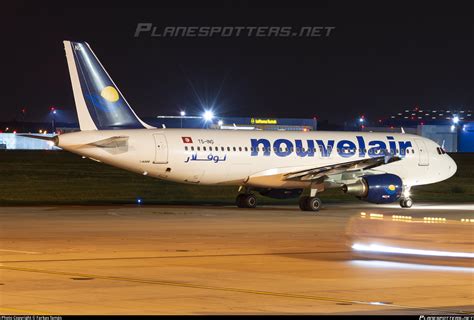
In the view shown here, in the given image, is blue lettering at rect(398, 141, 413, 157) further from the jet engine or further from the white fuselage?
the jet engine

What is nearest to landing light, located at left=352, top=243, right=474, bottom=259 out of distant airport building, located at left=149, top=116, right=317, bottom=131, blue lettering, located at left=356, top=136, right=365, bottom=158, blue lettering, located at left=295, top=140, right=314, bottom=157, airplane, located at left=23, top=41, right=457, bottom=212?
airplane, located at left=23, top=41, right=457, bottom=212

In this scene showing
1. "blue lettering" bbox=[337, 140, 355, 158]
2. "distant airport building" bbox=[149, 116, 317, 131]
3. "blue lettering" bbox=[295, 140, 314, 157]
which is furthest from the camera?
"distant airport building" bbox=[149, 116, 317, 131]

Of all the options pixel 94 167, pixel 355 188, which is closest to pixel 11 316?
pixel 355 188

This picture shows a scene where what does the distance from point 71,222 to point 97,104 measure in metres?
7.47

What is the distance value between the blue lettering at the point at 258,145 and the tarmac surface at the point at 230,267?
8.66m

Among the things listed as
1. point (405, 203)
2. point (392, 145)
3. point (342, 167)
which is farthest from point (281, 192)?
point (392, 145)

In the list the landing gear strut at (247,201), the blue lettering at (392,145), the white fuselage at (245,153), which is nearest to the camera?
the white fuselage at (245,153)

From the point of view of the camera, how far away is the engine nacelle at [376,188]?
41.7 m

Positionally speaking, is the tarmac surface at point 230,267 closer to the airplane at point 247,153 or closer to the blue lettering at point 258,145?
the airplane at point 247,153

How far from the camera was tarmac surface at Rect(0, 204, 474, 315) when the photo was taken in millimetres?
14750

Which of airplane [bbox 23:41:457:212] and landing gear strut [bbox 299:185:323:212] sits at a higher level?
airplane [bbox 23:41:457:212]

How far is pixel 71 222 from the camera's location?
3319cm

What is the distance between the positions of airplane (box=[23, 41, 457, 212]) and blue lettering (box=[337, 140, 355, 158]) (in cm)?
5

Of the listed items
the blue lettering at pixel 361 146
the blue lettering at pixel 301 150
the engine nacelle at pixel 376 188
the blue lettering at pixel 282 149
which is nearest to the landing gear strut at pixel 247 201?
the blue lettering at pixel 282 149
